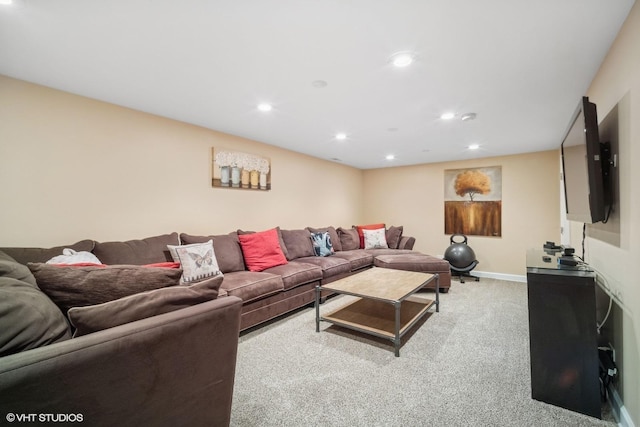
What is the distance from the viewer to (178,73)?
2152 mm

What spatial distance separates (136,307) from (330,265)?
2.86 meters

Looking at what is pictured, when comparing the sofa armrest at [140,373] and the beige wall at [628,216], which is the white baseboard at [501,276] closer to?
the beige wall at [628,216]

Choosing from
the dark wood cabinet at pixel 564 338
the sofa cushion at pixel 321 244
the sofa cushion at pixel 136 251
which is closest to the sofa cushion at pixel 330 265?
the sofa cushion at pixel 321 244

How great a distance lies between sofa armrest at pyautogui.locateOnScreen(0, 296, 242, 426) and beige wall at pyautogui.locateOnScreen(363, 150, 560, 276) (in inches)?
206

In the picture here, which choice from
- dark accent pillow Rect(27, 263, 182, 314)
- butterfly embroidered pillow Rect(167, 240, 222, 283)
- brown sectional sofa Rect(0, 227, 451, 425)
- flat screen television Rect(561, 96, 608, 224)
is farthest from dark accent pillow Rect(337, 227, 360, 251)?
dark accent pillow Rect(27, 263, 182, 314)

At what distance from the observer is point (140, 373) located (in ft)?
3.26

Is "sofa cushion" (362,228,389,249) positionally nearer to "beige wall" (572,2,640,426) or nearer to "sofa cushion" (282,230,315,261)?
"sofa cushion" (282,230,315,261)

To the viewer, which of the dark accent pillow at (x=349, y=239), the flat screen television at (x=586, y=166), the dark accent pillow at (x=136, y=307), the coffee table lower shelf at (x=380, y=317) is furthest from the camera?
the dark accent pillow at (x=349, y=239)

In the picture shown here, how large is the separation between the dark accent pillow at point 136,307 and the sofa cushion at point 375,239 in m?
4.24

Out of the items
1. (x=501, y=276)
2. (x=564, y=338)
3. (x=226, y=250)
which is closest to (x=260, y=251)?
(x=226, y=250)

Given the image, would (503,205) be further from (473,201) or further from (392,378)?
(392,378)

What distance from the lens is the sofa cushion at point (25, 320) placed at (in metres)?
0.82

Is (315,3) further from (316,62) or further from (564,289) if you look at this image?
(564,289)

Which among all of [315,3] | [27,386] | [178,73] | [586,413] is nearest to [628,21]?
[315,3]
